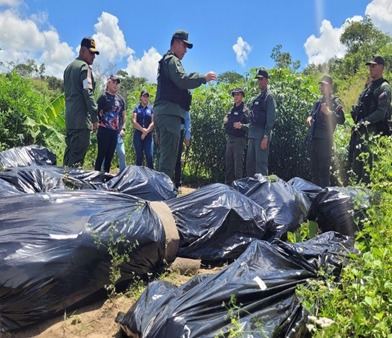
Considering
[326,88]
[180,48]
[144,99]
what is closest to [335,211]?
[180,48]

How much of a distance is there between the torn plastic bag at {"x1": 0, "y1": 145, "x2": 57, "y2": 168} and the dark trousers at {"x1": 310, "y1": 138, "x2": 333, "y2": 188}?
3079mm

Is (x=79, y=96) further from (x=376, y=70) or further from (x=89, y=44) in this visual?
(x=376, y=70)

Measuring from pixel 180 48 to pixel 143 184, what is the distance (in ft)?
4.53

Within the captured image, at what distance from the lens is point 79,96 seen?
161 inches

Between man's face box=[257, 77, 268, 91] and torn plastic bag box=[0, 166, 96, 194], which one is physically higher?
man's face box=[257, 77, 268, 91]

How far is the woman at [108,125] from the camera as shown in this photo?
15.9 feet

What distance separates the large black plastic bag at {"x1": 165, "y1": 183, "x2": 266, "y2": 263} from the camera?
2.63 metres

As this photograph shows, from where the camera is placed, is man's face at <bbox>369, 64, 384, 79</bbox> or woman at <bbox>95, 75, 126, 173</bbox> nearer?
man's face at <bbox>369, 64, 384, 79</bbox>

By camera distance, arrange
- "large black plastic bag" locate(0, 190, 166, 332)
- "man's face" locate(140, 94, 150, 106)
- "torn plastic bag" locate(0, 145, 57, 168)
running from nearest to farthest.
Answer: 1. "large black plastic bag" locate(0, 190, 166, 332)
2. "torn plastic bag" locate(0, 145, 57, 168)
3. "man's face" locate(140, 94, 150, 106)

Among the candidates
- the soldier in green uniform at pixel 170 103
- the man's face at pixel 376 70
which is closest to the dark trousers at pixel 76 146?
the soldier in green uniform at pixel 170 103

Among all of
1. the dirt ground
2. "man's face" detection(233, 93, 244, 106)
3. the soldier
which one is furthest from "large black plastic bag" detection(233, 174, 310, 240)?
"man's face" detection(233, 93, 244, 106)

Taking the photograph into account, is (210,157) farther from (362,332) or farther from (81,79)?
(362,332)

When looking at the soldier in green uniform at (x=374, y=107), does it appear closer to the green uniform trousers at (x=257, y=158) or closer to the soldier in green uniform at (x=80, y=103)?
the green uniform trousers at (x=257, y=158)

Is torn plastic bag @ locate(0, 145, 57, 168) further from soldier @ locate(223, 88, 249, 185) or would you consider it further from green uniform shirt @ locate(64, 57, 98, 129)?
soldier @ locate(223, 88, 249, 185)
